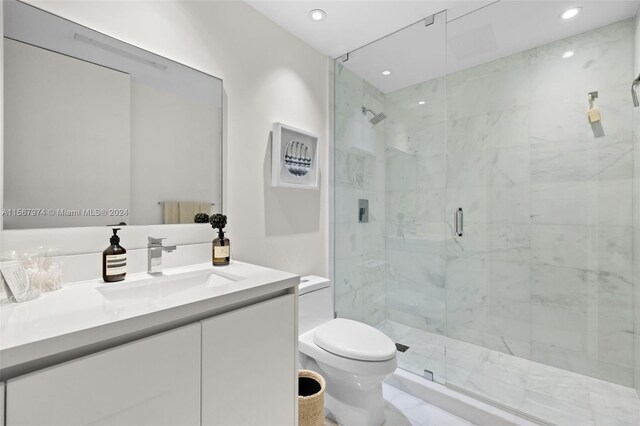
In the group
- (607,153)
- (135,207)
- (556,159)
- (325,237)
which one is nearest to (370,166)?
(325,237)

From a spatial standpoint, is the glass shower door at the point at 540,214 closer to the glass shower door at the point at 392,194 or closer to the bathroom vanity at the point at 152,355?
the glass shower door at the point at 392,194

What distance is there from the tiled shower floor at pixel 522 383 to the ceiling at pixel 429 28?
78.2 inches

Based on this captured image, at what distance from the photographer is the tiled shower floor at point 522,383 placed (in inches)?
63.1

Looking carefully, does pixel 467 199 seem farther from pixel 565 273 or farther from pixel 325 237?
pixel 325 237

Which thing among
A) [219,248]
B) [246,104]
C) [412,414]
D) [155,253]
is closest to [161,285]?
[155,253]

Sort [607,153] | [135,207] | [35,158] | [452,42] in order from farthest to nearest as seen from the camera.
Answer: [452,42]
[607,153]
[135,207]
[35,158]

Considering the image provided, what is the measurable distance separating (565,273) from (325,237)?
1648 mm

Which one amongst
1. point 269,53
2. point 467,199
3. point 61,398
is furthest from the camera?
point 467,199

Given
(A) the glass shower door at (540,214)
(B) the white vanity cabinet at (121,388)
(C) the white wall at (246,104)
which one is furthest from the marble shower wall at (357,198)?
(B) the white vanity cabinet at (121,388)

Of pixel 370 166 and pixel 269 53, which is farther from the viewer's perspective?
pixel 370 166

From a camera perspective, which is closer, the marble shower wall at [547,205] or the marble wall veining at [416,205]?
the marble shower wall at [547,205]

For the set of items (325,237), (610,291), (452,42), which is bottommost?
(610,291)

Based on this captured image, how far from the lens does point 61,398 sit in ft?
1.89

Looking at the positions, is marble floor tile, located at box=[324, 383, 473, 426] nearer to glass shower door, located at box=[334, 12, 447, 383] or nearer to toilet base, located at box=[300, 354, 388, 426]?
toilet base, located at box=[300, 354, 388, 426]
